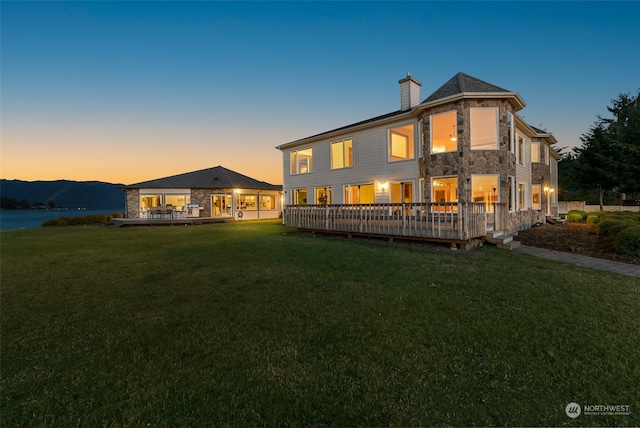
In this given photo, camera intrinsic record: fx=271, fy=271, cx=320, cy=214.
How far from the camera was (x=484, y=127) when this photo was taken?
13039 mm

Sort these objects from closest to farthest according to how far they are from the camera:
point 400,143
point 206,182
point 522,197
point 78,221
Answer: point 522,197 < point 400,143 < point 78,221 < point 206,182

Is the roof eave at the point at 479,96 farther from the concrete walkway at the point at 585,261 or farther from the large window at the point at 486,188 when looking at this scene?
the concrete walkway at the point at 585,261

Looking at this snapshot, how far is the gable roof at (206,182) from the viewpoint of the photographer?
25406 mm

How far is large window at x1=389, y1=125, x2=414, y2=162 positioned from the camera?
1466 cm

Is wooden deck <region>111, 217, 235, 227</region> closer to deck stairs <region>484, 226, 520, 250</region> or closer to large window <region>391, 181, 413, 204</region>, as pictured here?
large window <region>391, 181, 413, 204</region>

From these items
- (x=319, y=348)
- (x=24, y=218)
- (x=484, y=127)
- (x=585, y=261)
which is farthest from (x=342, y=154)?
(x=24, y=218)

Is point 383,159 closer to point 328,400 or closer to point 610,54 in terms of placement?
point 328,400

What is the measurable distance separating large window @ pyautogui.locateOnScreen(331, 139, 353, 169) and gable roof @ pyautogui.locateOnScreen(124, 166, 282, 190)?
39.4ft

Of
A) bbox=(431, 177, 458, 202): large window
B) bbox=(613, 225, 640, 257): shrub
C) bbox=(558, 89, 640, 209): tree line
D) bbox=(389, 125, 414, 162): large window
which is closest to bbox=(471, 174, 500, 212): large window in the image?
bbox=(431, 177, 458, 202): large window

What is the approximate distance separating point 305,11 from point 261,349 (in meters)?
17.8

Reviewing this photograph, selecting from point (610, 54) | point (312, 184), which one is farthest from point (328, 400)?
point (610, 54)

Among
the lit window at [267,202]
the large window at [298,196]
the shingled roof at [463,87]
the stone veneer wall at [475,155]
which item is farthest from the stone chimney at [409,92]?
the lit window at [267,202]

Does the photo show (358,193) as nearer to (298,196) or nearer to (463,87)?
(298,196)

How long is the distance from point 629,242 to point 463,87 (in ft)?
25.9
